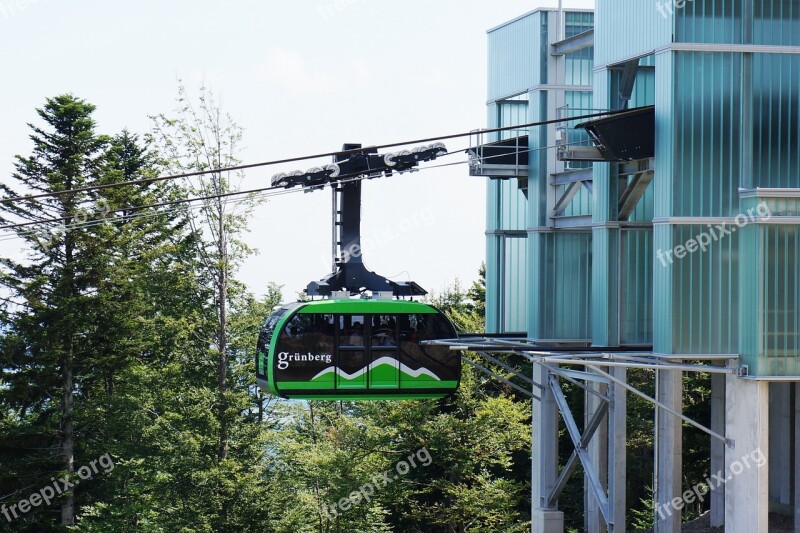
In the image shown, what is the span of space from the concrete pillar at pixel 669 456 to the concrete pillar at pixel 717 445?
3.41 meters

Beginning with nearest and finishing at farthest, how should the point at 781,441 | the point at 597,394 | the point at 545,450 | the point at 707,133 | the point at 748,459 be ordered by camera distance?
the point at 748,459 < the point at 707,133 < the point at 597,394 < the point at 545,450 < the point at 781,441

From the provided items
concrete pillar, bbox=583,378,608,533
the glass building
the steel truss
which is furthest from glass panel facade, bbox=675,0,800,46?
concrete pillar, bbox=583,378,608,533

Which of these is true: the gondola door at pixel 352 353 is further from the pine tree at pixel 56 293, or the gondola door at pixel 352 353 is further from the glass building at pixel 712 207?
the pine tree at pixel 56 293

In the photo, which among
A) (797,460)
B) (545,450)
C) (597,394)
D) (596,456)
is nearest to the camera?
(597,394)

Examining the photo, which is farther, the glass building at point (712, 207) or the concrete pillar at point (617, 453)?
the concrete pillar at point (617, 453)

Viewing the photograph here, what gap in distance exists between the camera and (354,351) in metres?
22.0

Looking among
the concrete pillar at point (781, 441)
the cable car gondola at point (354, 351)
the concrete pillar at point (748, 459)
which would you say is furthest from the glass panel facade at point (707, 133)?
the concrete pillar at point (781, 441)

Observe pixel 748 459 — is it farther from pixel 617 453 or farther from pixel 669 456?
pixel 669 456

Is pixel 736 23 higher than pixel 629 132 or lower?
higher

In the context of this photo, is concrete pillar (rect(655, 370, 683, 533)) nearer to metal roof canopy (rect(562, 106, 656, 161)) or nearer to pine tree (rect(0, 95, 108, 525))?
metal roof canopy (rect(562, 106, 656, 161))

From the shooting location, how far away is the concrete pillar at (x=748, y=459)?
54.5 ft

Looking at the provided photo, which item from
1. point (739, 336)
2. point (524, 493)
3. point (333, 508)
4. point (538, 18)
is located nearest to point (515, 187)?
point (538, 18)

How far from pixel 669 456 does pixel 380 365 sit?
5976 millimetres

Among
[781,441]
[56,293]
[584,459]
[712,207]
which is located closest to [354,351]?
[584,459]
